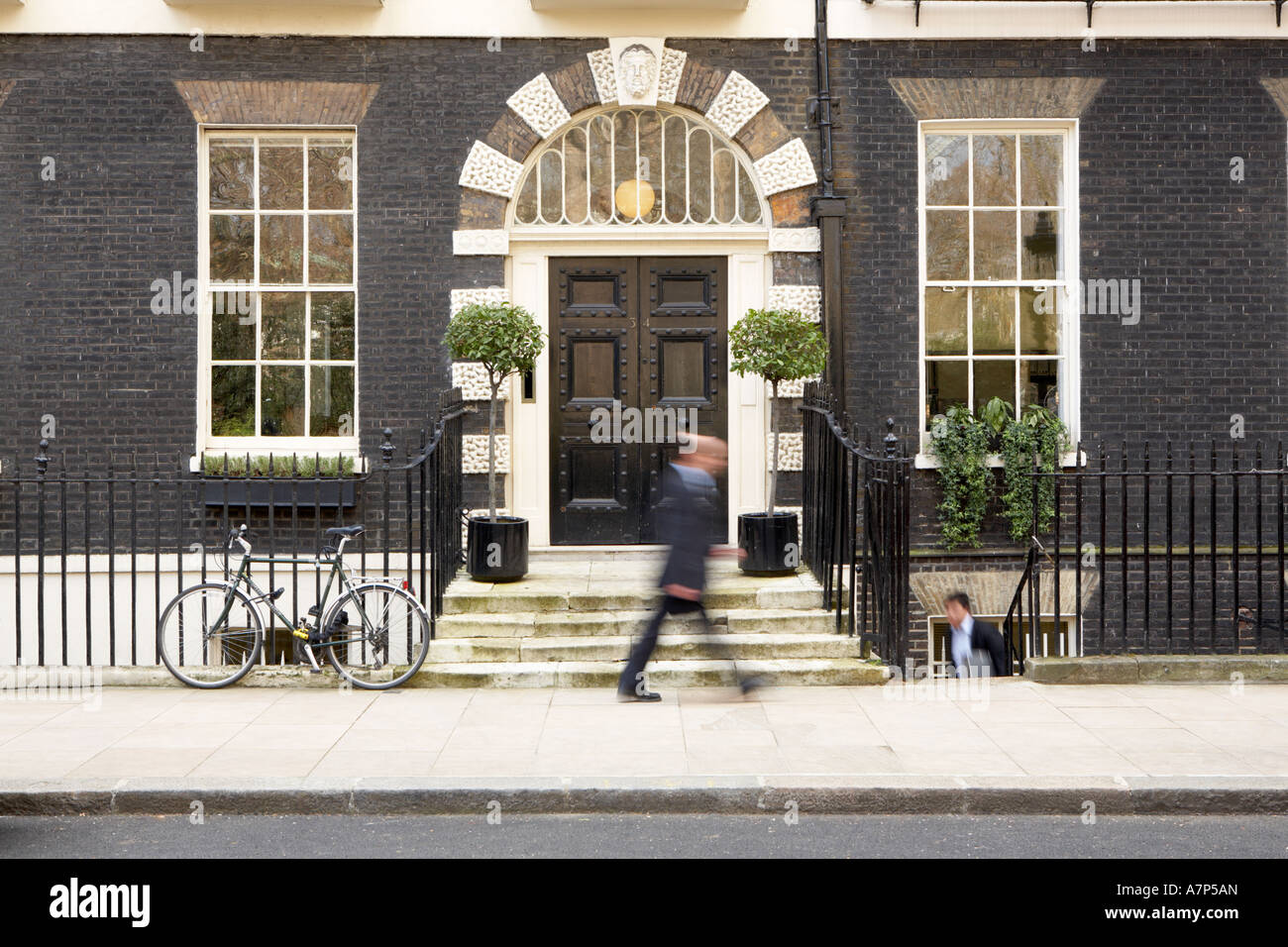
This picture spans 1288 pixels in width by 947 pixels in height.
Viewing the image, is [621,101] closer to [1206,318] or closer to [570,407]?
[570,407]

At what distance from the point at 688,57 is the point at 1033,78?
2.85m

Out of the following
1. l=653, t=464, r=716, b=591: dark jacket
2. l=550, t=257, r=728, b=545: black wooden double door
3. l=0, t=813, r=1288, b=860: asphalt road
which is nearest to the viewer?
l=0, t=813, r=1288, b=860: asphalt road

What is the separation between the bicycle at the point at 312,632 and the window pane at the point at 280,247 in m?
3.08

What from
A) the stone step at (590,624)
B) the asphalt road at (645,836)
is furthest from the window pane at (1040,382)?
the asphalt road at (645,836)

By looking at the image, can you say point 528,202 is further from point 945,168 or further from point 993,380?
point 993,380

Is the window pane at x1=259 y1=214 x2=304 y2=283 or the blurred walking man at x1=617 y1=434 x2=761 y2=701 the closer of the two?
the blurred walking man at x1=617 y1=434 x2=761 y2=701

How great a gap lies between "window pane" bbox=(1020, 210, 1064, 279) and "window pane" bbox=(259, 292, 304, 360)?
6090 millimetres

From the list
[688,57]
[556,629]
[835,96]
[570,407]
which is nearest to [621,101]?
[688,57]

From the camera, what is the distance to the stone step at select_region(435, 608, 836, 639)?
360 inches

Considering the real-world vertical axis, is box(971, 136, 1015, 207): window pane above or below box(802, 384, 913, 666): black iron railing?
above

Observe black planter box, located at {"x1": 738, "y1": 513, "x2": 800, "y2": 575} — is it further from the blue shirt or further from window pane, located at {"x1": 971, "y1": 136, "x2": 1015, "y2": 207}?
window pane, located at {"x1": 971, "y1": 136, "x2": 1015, "y2": 207}

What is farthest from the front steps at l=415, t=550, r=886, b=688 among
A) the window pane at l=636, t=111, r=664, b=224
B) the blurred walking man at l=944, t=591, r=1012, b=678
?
the window pane at l=636, t=111, r=664, b=224

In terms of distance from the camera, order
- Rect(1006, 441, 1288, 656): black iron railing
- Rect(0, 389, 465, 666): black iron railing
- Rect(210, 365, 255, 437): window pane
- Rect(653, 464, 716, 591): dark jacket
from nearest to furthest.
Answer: Rect(653, 464, 716, 591): dark jacket, Rect(0, 389, 465, 666): black iron railing, Rect(1006, 441, 1288, 656): black iron railing, Rect(210, 365, 255, 437): window pane

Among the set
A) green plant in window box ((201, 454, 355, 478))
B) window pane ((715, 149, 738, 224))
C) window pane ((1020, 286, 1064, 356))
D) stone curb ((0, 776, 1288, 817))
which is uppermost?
window pane ((715, 149, 738, 224))
